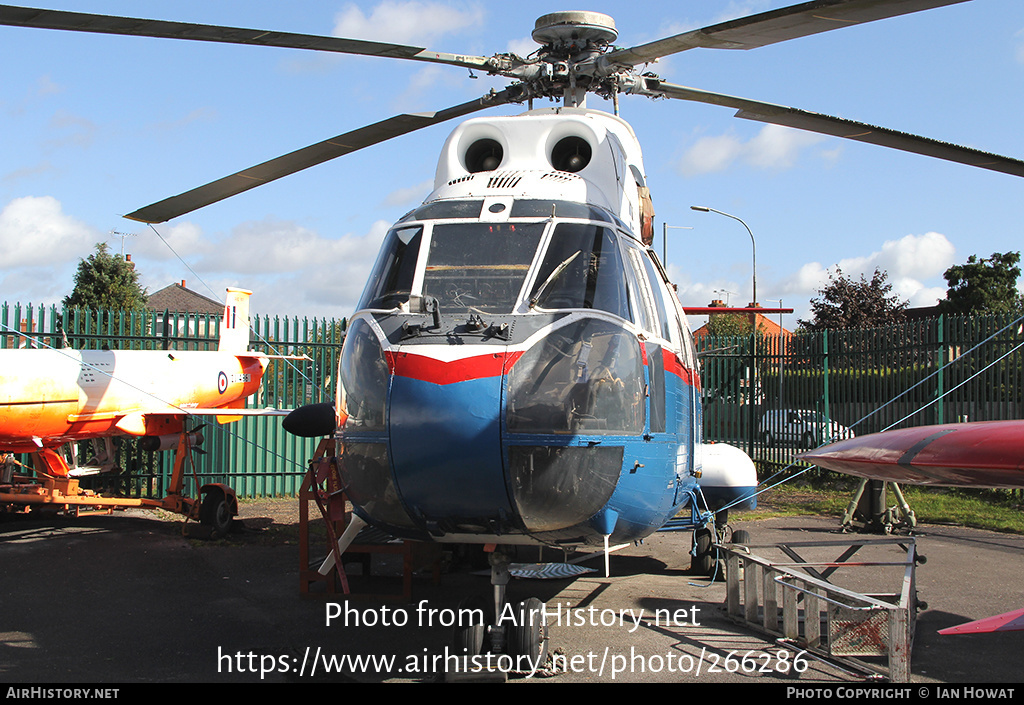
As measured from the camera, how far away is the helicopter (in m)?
4.62

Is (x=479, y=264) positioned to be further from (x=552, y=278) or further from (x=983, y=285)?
(x=983, y=285)

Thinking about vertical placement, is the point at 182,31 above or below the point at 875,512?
above

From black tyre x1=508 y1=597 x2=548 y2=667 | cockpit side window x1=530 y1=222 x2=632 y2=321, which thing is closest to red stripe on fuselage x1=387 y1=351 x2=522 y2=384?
cockpit side window x1=530 y1=222 x2=632 y2=321

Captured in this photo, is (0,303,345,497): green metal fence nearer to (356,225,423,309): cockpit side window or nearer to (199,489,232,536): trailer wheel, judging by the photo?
(199,489,232,536): trailer wheel

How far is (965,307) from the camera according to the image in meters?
44.5

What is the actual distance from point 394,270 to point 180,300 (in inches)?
1922

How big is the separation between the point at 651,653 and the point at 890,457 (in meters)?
2.27

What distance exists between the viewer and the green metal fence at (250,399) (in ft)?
43.3

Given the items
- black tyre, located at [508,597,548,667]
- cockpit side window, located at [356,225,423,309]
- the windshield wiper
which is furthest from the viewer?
cockpit side window, located at [356,225,423,309]

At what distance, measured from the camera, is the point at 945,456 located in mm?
5805

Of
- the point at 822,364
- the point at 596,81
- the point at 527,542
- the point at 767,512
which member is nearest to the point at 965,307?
the point at 822,364

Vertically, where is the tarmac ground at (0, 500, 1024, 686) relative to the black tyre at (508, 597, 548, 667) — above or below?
below

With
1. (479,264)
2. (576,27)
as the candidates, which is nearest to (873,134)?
(576,27)

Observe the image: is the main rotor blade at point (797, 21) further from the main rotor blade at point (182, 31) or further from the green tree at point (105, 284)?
the green tree at point (105, 284)
